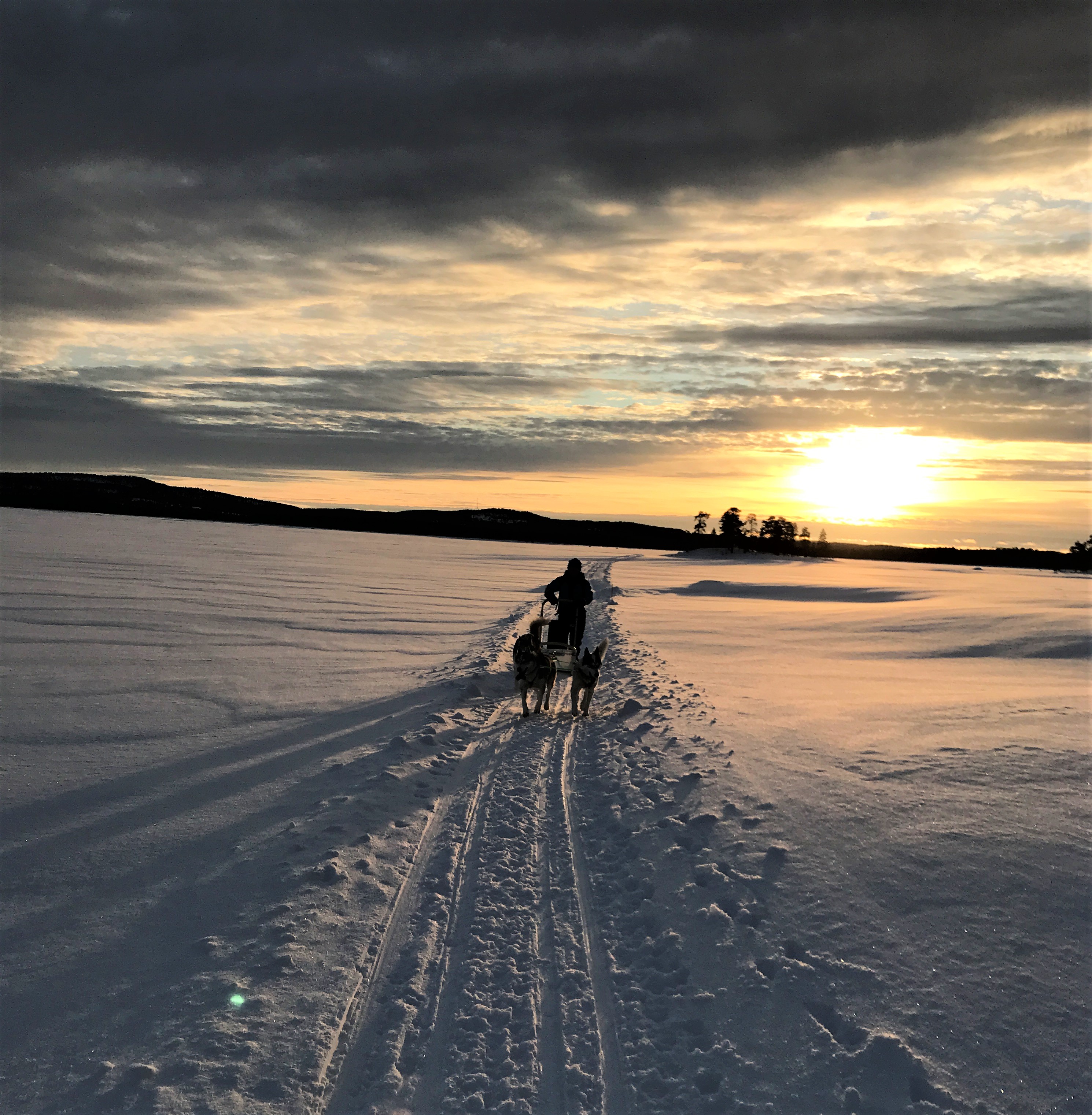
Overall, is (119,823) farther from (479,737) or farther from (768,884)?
(768,884)

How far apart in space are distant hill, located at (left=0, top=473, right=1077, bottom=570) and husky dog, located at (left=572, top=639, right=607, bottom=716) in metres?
85.9

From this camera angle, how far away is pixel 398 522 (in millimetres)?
163000

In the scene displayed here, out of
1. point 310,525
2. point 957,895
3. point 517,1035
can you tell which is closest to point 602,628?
point 957,895

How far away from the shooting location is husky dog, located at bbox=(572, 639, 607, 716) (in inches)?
383

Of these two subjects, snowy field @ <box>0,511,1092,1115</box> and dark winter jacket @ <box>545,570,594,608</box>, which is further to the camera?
dark winter jacket @ <box>545,570,594,608</box>

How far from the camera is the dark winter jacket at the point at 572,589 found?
11.1 meters

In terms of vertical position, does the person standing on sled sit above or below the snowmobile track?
above

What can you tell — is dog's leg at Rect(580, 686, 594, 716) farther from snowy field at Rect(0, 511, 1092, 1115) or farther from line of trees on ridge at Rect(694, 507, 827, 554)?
line of trees on ridge at Rect(694, 507, 827, 554)

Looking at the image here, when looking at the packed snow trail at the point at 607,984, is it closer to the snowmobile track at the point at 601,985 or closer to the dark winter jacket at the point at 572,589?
the snowmobile track at the point at 601,985

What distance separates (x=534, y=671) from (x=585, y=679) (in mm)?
707

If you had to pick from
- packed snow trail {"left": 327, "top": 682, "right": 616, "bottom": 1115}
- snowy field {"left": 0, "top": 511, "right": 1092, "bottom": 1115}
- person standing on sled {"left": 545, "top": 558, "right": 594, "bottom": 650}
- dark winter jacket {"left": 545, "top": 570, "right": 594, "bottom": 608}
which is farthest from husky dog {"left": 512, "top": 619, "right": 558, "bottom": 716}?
packed snow trail {"left": 327, "top": 682, "right": 616, "bottom": 1115}

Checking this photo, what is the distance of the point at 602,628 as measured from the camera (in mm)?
18578

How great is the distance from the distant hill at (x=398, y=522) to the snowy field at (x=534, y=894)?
87.4 m

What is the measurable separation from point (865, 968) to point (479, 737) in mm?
4981
